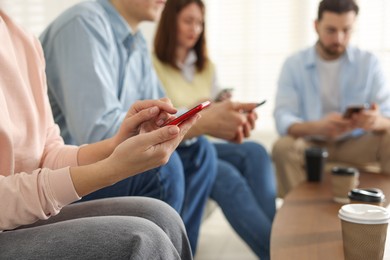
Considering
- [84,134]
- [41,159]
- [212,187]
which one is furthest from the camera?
[212,187]

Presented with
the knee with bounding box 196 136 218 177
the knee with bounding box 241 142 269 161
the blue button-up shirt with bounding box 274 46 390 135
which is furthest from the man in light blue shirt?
the blue button-up shirt with bounding box 274 46 390 135

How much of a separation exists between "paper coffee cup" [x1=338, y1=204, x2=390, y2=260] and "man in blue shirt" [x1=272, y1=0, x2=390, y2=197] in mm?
1595

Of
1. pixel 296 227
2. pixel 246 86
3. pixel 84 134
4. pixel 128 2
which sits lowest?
pixel 246 86

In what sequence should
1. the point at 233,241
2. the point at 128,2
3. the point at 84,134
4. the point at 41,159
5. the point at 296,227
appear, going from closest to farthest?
the point at 41,159 < the point at 296,227 < the point at 84,134 < the point at 128,2 < the point at 233,241

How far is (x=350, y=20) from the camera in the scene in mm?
2961

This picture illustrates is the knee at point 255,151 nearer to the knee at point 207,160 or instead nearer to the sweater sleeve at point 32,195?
the knee at point 207,160

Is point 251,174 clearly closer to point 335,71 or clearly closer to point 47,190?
point 335,71

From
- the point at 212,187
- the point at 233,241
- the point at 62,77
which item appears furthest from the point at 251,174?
the point at 62,77

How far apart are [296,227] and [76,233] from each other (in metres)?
0.71

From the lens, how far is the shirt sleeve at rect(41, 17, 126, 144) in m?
1.58

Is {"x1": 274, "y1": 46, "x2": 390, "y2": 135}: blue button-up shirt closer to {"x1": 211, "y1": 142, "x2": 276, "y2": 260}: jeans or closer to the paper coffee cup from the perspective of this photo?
{"x1": 211, "y1": 142, "x2": 276, "y2": 260}: jeans

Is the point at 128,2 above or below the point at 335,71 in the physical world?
above

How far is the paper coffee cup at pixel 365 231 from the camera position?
1.05 metres

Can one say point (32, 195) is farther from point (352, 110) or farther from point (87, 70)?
point (352, 110)
